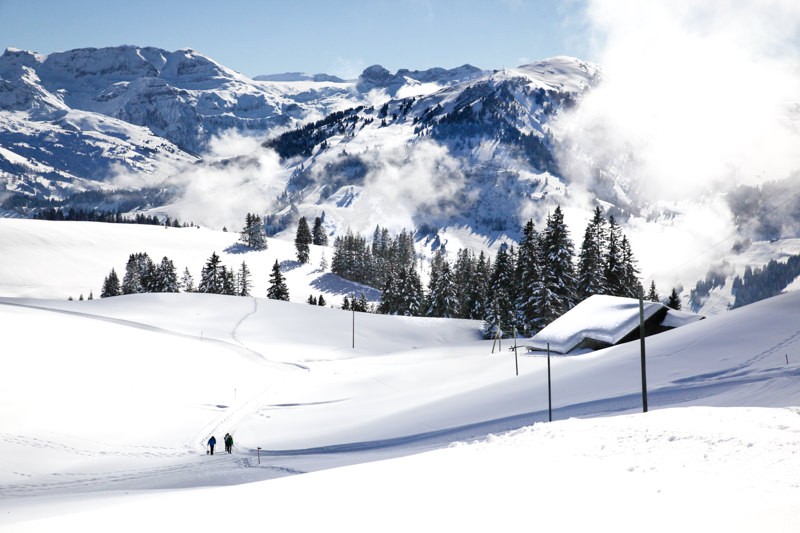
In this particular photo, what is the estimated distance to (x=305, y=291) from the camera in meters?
132

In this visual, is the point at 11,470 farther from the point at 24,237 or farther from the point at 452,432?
the point at 24,237

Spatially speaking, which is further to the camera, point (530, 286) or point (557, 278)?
point (530, 286)

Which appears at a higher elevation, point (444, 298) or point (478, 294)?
point (478, 294)

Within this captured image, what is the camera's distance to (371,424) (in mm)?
36188

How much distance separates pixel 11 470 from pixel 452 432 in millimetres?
20492

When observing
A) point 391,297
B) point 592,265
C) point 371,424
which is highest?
point 592,265

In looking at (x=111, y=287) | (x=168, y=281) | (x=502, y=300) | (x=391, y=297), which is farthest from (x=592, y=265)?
(x=111, y=287)

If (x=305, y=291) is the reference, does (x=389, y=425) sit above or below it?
below

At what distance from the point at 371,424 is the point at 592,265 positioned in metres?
41.3

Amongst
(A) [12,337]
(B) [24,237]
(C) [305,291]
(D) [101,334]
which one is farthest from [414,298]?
(B) [24,237]

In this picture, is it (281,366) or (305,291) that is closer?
(281,366)

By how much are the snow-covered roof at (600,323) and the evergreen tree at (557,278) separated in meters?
13.4

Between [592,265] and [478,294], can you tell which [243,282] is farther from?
[592,265]

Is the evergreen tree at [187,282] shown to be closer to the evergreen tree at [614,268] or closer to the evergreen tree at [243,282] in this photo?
the evergreen tree at [243,282]
